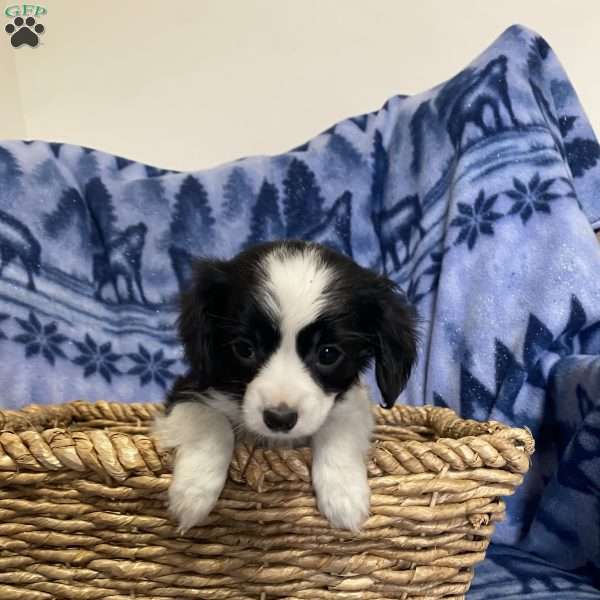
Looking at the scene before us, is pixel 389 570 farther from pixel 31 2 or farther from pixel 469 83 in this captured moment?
pixel 31 2

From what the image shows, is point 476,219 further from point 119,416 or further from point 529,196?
point 119,416

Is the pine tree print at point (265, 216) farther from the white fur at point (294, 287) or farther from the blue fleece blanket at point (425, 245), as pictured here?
the white fur at point (294, 287)

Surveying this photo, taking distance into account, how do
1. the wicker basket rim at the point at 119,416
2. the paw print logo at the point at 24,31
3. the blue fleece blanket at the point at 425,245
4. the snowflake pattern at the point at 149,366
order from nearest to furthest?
1. the wicker basket rim at the point at 119,416
2. the blue fleece blanket at the point at 425,245
3. the snowflake pattern at the point at 149,366
4. the paw print logo at the point at 24,31

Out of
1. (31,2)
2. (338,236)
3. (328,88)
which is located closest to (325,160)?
(338,236)

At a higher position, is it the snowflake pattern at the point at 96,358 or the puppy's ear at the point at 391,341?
the puppy's ear at the point at 391,341

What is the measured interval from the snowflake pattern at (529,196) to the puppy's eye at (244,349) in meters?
1.10

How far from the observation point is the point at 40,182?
7.26ft

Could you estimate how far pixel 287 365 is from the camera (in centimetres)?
127

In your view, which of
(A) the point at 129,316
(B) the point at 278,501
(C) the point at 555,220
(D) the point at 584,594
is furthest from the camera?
(A) the point at 129,316

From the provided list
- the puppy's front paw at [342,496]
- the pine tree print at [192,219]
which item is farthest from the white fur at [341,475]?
the pine tree print at [192,219]

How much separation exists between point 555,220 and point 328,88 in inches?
44.0

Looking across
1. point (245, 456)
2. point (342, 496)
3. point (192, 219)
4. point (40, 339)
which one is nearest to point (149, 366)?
point (40, 339)

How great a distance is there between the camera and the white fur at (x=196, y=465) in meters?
1.10

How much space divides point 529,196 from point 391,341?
90cm
